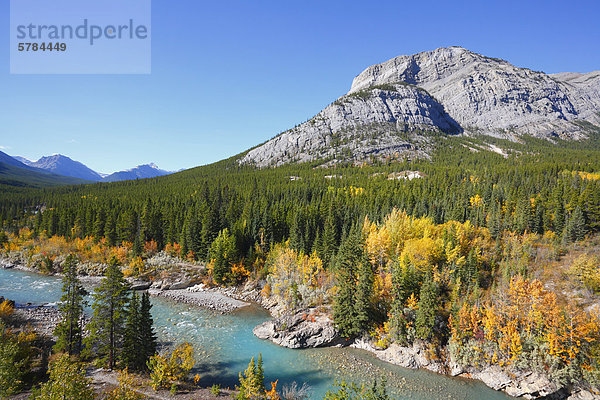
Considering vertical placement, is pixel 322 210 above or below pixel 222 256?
above

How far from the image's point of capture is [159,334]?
41156 mm

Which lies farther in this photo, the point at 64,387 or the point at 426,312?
the point at 426,312

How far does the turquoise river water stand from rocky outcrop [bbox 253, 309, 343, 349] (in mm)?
1122

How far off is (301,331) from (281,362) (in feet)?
19.5

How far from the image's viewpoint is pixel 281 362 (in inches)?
1417

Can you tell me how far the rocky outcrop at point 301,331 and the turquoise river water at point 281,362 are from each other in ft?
3.68

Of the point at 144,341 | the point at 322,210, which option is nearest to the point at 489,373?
the point at 144,341

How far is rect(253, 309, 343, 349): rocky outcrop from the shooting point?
132ft

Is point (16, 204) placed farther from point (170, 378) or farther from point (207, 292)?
point (170, 378)

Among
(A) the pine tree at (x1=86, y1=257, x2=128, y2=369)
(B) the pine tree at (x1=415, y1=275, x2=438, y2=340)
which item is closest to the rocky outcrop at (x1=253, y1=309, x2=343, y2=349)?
(B) the pine tree at (x1=415, y1=275, x2=438, y2=340)

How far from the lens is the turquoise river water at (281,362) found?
3131 centimetres

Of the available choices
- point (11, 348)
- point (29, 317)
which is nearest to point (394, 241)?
point (11, 348)

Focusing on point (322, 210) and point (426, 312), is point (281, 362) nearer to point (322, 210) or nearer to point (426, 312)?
point (426, 312)

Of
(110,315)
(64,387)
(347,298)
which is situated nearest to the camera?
(64,387)
